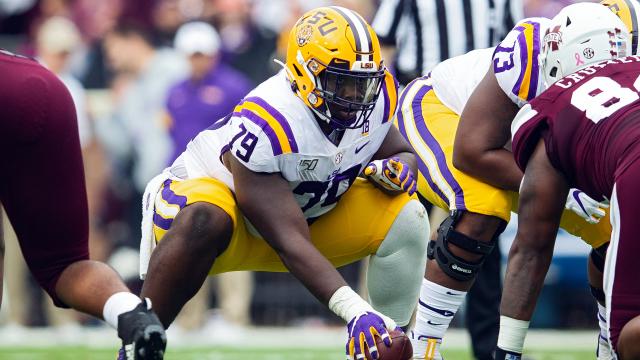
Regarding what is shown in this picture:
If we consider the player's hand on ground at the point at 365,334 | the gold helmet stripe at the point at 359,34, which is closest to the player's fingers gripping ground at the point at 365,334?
the player's hand on ground at the point at 365,334

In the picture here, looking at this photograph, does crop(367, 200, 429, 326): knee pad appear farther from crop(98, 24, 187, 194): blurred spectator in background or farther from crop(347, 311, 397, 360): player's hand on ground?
crop(98, 24, 187, 194): blurred spectator in background

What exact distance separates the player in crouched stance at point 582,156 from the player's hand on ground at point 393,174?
0.65 meters

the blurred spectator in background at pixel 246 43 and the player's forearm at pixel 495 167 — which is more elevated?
the player's forearm at pixel 495 167

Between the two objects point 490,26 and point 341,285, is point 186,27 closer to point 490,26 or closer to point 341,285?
point 490,26

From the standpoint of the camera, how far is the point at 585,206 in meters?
4.72

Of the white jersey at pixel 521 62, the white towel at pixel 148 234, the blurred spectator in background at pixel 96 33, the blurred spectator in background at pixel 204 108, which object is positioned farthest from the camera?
the blurred spectator in background at pixel 96 33

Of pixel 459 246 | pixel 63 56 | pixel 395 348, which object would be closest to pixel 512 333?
pixel 395 348

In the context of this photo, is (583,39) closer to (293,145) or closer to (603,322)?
(293,145)

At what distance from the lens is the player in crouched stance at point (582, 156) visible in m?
3.65

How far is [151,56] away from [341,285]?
5.29m

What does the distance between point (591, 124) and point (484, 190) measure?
116 cm

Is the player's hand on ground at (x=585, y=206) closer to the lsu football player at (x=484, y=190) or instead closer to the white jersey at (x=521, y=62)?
the lsu football player at (x=484, y=190)

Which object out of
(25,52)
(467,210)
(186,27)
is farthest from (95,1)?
(467,210)

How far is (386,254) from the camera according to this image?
4906 mm
